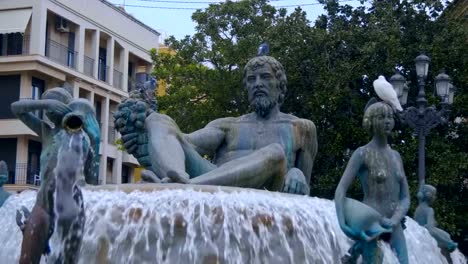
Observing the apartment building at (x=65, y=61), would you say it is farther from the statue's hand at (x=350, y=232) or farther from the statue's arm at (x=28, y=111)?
the statue's hand at (x=350, y=232)

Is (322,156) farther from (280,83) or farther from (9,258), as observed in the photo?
(9,258)

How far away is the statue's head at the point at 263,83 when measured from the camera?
28.3 feet

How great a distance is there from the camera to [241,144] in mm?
8609

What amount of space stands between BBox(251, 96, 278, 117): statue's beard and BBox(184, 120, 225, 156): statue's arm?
0.34 meters

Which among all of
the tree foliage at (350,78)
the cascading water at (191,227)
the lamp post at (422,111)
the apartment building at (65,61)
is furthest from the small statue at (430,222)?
the apartment building at (65,61)

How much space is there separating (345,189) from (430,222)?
16.0ft

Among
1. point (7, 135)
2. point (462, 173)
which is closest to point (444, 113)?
point (462, 173)

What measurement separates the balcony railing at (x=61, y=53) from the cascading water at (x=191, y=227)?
36191 mm

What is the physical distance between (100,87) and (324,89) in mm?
21584

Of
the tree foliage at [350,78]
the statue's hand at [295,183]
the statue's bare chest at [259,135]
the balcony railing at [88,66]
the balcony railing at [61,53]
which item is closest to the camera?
the statue's hand at [295,183]

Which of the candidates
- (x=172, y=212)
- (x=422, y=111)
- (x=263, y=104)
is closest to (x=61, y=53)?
(x=422, y=111)

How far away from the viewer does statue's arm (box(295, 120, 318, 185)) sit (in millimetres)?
8609

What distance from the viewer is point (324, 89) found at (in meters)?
24.9

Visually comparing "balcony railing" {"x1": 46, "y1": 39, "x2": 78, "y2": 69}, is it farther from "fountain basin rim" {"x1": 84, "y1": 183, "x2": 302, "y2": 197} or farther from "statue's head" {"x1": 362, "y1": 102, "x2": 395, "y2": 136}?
"statue's head" {"x1": 362, "y1": 102, "x2": 395, "y2": 136}
